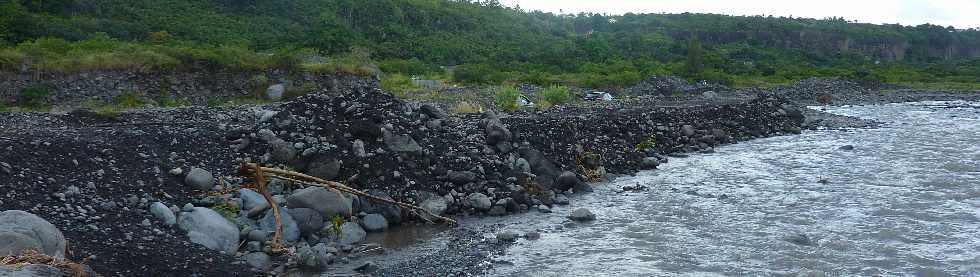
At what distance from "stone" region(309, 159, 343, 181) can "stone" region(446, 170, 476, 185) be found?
195 centimetres

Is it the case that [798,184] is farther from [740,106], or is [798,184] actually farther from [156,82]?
[156,82]

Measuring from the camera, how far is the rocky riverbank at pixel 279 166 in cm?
909

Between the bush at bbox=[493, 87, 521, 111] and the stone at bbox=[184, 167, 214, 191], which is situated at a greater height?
the stone at bbox=[184, 167, 214, 191]

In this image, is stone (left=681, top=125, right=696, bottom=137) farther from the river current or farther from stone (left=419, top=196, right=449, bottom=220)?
stone (left=419, top=196, right=449, bottom=220)

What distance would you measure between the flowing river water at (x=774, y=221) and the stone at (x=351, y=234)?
6.39ft

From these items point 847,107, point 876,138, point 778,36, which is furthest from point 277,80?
point 778,36

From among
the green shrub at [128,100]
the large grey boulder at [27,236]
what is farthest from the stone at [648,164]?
the green shrub at [128,100]

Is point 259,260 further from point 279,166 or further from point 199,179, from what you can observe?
point 279,166

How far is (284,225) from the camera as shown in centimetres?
1038

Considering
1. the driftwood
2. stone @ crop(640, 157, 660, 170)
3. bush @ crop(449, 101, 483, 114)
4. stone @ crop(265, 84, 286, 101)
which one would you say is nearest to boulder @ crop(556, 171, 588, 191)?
the driftwood

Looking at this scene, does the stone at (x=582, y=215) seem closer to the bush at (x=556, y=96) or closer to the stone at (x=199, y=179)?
the stone at (x=199, y=179)

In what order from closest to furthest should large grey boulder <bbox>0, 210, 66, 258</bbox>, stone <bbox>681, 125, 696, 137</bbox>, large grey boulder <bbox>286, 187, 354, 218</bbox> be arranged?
large grey boulder <bbox>0, 210, 66, 258</bbox>, large grey boulder <bbox>286, 187, 354, 218</bbox>, stone <bbox>681, 125, 696, 137</bbox>

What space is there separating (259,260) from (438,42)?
179ft

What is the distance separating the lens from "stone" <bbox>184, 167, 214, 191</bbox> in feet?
36.6
